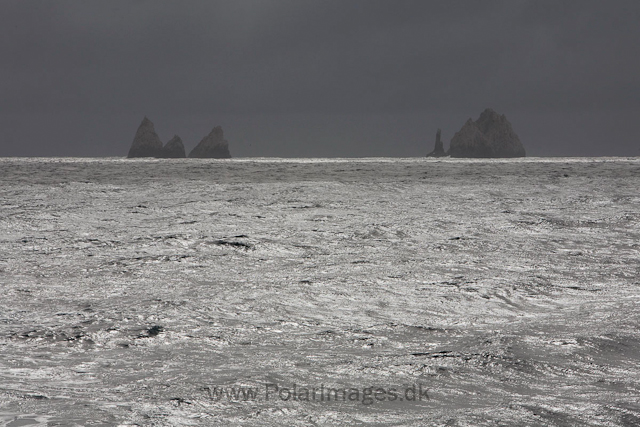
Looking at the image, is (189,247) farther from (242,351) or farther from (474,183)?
(474,183)

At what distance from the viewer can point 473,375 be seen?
14.8 ft

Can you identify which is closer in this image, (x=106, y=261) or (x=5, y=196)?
(x=106, y=261)

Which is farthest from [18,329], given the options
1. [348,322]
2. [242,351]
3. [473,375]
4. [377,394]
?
[473,375]

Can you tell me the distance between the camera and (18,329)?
5809mm

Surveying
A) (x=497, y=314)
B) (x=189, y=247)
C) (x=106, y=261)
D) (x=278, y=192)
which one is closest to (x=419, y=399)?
(x=497, y=314)

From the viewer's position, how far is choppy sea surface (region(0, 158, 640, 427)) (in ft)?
12.8

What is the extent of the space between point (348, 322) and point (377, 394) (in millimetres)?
2121

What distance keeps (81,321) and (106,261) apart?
337cm

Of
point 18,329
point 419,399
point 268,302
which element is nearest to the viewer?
point 419,399

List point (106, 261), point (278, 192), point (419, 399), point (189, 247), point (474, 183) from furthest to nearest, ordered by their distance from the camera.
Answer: point (474, 183) < point (278, 192) < point (189, 247) < point (106, 261) < point (419, 399)

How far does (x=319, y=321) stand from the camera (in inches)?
Result: 247

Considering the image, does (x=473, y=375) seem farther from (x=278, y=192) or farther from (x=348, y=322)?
(x=278, y=192)

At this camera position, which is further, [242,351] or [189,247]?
[189,247]

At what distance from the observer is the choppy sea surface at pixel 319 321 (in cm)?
391
